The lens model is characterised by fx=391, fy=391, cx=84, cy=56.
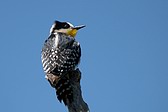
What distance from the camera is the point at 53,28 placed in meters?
10.7

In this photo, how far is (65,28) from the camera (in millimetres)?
10625

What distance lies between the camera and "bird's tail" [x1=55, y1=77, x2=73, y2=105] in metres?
7.27

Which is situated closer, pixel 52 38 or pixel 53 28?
pixel 52 38

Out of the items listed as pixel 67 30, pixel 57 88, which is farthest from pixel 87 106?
pixel 67 30

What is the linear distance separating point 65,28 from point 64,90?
3.51 metres

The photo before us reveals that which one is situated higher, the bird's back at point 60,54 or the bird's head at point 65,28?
the bird's head at point 65,28

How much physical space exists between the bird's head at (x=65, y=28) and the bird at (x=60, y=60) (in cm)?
20

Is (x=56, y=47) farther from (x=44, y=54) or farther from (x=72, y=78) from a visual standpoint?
(x=72, y=78)

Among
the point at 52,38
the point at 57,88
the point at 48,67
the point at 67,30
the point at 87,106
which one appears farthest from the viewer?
the point at 67,30

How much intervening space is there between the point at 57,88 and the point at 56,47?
1537 mm

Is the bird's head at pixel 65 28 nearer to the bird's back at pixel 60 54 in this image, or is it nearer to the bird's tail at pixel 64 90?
the bird's back at pixel 60 54

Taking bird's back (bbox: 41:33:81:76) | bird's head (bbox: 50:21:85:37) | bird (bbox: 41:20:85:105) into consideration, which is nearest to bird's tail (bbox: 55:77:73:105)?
bird (bbox: 41:20:85:105)

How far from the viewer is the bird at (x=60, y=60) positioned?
24.6 ft

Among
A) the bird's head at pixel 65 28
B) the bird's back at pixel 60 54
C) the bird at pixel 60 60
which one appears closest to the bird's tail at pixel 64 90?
the bird at pixel 60 60
